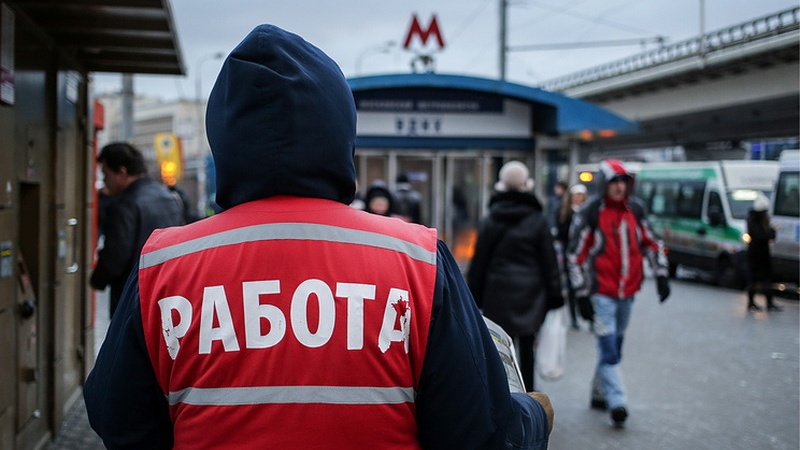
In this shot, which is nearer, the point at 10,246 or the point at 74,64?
the point at 10,246

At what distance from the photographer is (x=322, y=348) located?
1796 mm

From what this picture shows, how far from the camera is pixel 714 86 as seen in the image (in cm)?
2936

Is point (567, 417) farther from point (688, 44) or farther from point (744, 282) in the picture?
point (688, 44)

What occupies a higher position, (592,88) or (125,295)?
(592,88)

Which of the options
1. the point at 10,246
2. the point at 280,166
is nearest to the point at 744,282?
the point at 10,246

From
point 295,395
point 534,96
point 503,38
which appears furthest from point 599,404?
point 503,38

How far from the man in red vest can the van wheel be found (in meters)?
16.7

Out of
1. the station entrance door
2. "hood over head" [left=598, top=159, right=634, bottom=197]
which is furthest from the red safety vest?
the station entrance door

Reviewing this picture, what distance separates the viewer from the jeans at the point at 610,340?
21.5 feet

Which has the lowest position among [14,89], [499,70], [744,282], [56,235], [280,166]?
[744,282]

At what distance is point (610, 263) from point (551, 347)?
788 millimetres

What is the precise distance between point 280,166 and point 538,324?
4917 mm

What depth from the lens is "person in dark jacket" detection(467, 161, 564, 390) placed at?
6.51 meters

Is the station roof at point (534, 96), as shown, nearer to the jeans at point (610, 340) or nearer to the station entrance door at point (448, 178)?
the station entrance door at point (448, 178)
